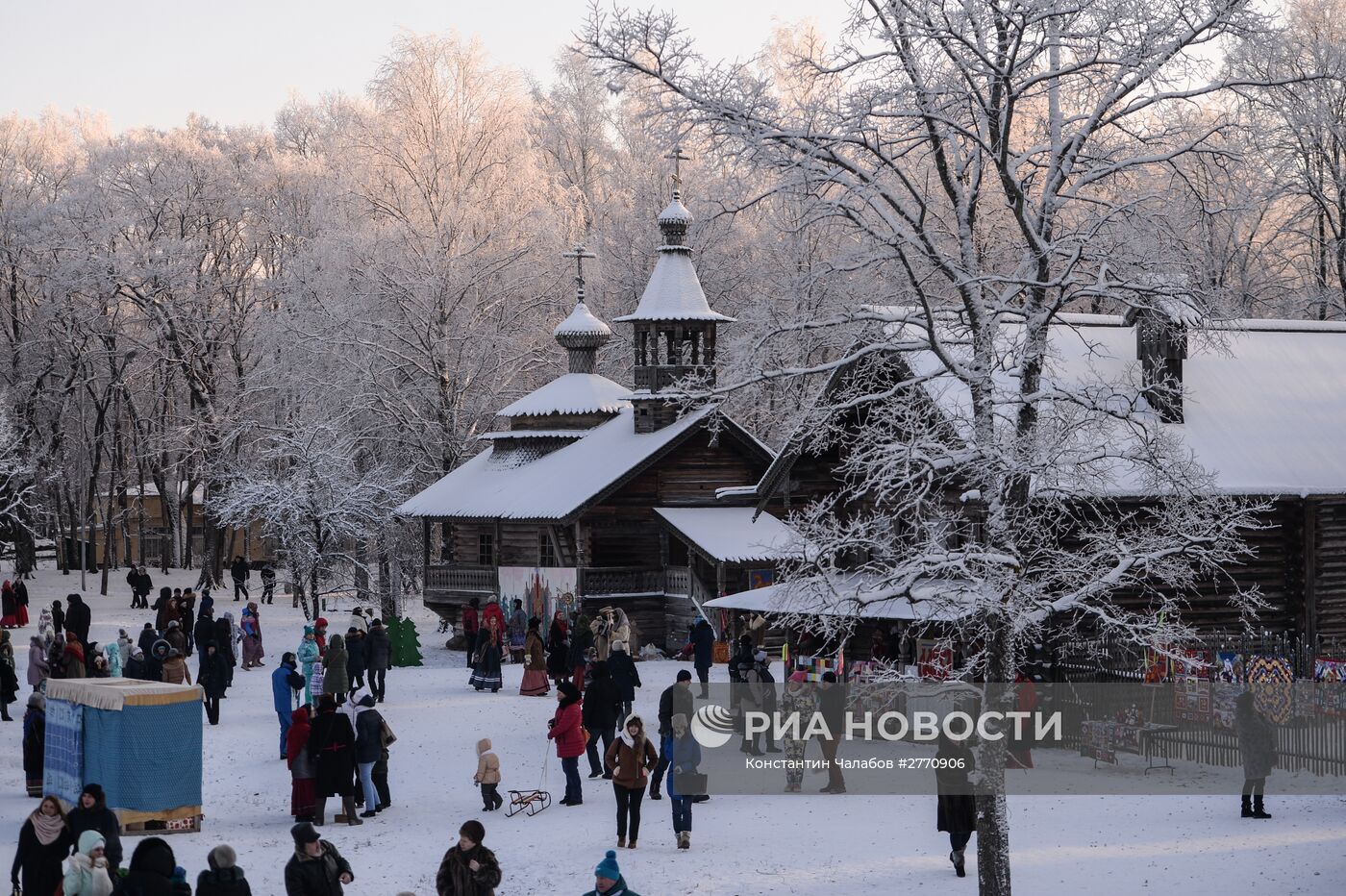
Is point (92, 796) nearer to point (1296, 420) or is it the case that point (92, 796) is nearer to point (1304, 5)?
point (1296, 420)

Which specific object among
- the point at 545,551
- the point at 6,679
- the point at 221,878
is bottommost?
the point at 221,878

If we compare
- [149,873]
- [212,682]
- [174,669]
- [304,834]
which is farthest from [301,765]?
[212,682]

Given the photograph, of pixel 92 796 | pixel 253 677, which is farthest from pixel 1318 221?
pixel 92 796

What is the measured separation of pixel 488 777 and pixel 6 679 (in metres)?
12.5

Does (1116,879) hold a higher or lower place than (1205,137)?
lower

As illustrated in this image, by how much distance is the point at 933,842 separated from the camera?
17938 mm

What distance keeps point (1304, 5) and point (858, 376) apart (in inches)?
1170

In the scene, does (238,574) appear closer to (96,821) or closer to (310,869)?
(96,821)

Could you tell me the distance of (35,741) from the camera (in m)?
20.8

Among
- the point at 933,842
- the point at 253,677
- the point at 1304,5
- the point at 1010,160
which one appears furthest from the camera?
the point at 1304,5

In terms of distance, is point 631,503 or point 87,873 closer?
point 87,873

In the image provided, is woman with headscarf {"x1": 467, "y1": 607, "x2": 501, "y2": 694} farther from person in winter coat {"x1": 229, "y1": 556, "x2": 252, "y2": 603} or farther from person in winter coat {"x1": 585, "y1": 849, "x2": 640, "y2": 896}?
person in winter coat {"x1": 229, "y1": 556, "x2": 252, "y2": 603}

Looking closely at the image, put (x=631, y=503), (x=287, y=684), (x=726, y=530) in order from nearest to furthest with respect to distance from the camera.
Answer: (x=287, y=684)
(x=726, y=530)
(x=631, y=503)

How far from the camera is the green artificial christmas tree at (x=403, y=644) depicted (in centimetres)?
3722
